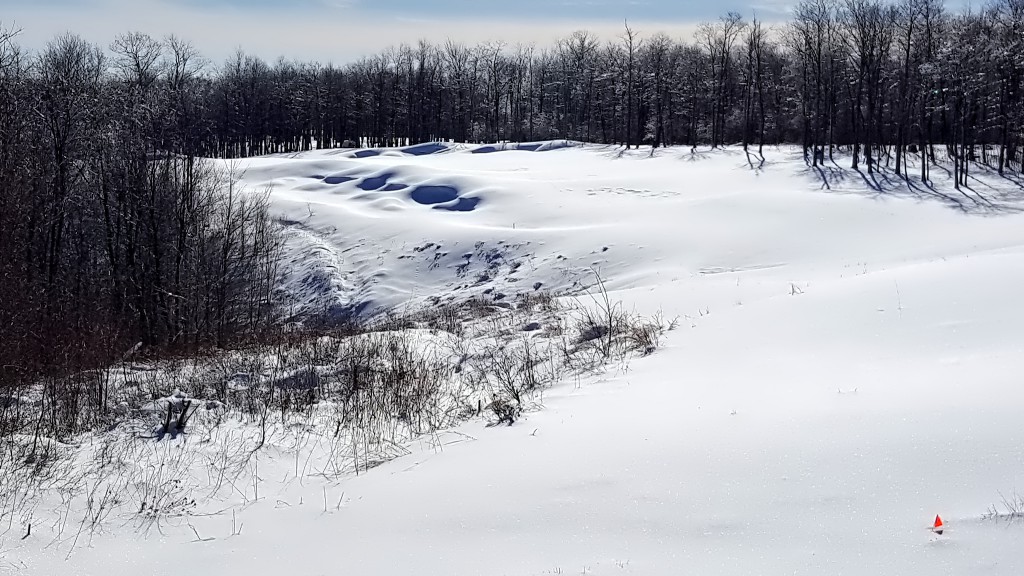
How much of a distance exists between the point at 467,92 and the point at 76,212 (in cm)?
6508

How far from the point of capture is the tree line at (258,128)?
19.6 metres

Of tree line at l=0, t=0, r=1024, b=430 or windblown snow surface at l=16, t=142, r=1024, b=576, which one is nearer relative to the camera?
windblown snow surface at l=16, t=142, r=1024, b=576

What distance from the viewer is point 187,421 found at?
7078 mm

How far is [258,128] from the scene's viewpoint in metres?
84.9

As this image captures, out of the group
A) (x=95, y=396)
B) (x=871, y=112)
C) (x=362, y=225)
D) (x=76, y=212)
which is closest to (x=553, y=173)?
(x=362, y=225)

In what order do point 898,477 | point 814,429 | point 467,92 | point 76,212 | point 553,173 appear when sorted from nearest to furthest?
point 898,477
point 814,429
point 76,212
point 553,173
point 467,92

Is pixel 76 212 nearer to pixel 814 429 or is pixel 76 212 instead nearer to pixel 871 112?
pixel 814 429

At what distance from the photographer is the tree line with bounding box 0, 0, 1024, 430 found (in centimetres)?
1959

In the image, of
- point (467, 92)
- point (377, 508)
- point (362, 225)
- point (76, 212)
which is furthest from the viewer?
point (467, 92)

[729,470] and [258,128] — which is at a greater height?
[258,128]

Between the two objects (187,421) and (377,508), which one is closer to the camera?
(377,508)

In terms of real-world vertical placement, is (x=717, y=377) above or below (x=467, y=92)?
below

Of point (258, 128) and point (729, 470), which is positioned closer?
point (729, 470)

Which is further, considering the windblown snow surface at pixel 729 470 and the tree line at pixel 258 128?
the tree line at pixel 258 128
